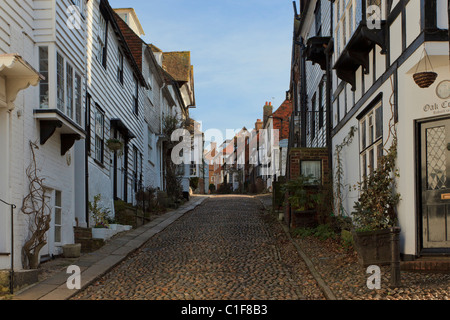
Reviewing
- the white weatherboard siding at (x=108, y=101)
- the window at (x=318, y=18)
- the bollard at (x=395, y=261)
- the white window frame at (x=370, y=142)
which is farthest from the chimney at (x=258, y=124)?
the bollard at (x=395, y=261)

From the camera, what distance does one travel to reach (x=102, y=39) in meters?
15.8

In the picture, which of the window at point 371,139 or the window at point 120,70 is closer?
the window at point 371,139

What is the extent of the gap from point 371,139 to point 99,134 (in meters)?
8.08

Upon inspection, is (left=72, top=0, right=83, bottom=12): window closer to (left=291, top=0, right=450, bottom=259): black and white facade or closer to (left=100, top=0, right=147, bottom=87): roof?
(left=100, top=0, right=147, bottom=87): roof

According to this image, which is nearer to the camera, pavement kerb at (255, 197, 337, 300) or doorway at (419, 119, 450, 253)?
pavement kerb at (255, 197, 337, 300)

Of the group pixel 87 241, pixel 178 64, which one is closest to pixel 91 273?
pixel 87 241

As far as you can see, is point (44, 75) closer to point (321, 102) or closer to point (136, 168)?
point (321, 102)

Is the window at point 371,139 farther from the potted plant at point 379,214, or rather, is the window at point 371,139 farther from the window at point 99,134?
the window at point 99,134

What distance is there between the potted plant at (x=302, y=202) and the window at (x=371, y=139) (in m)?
2.42

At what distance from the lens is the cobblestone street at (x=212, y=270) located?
7383mm

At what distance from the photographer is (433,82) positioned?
25.3ft

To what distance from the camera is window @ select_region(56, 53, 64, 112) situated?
9874 mm

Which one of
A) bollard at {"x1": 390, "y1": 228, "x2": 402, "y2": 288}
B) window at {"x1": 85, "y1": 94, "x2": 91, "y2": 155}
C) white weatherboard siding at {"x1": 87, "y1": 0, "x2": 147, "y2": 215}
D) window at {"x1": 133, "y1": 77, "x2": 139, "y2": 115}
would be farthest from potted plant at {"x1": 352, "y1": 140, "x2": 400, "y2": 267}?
window at {"x1": 133, "y1": 77, "x2": 139, "y2": 115}

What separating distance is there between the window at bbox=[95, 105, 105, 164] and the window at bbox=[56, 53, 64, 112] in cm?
468
